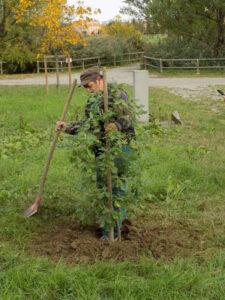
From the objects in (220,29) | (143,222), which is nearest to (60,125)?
(143,222)

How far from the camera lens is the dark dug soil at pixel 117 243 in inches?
144

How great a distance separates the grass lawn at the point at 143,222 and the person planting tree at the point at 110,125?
179mm

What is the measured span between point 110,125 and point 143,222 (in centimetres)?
139

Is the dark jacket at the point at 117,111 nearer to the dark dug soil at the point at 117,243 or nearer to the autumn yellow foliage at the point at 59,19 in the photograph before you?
the dark dug soil at the point at 117,243

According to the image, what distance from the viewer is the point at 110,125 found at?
3.53m

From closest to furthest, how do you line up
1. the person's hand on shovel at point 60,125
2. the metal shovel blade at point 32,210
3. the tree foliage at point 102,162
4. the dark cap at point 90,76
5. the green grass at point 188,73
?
the tree foliage at point 102,162, the dark cap at point 90,76, the person's hand on shovel at point 60,125, the metal shovel blade at point 32,210, the green grass at point 188,73

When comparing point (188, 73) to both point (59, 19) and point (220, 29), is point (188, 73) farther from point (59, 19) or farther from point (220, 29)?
point (59, 19)

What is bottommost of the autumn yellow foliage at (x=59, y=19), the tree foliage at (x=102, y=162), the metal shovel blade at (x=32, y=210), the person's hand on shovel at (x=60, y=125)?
the metal shovel blade at (x=32, y=210)

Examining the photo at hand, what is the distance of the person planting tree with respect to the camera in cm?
352

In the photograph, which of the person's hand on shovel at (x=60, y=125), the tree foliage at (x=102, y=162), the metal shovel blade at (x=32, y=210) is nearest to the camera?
the tree foliage at (x=102, y=162)

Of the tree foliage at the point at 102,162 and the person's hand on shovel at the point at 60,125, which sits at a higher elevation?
the person's hand on shovel at the point at 60,125

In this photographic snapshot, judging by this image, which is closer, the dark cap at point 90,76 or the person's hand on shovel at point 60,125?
the dark cap at point 90,76

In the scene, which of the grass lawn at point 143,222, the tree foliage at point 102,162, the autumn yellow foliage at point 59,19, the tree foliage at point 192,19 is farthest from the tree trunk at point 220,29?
the tree foliage at point 102,162

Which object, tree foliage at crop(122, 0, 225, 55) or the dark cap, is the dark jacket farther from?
tree foliage at crop(122, 0, 225, 55)
